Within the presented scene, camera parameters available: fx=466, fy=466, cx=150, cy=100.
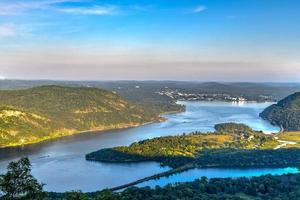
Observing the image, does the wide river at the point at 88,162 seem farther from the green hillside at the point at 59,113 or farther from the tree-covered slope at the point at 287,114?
the green hillside at the point at 59,113

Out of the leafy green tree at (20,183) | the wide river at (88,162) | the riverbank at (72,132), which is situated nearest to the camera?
the leafy green tree at (20,183)

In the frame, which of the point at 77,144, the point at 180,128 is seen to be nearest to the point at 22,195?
the point at 77,144

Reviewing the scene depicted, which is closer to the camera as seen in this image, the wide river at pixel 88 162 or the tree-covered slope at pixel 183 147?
the wide river at pixel 88 162

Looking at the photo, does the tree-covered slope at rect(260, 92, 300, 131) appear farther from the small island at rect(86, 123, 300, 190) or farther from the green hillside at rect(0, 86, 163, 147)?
the green hillside at rect(0, 86, 163, 147)

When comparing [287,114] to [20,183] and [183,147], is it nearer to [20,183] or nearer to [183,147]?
[183,147]

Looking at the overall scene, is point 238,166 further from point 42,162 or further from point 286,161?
point 42,162

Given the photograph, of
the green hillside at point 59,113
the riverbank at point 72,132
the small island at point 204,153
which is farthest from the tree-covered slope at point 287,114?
the green hillside at point 59,113
